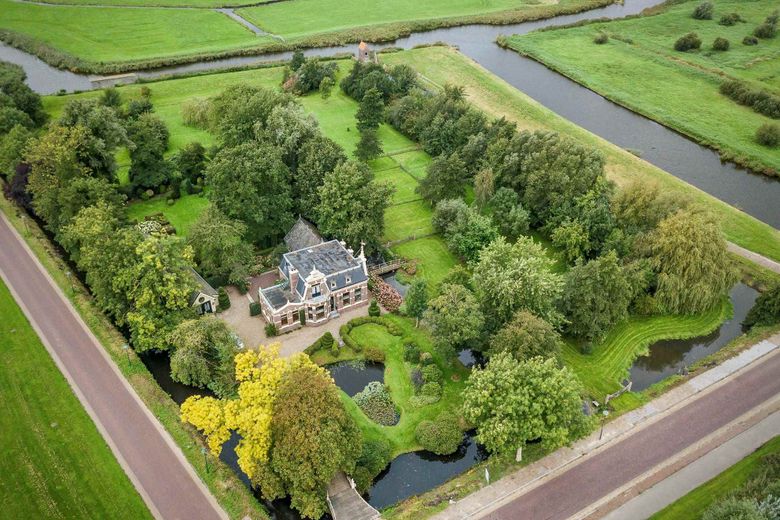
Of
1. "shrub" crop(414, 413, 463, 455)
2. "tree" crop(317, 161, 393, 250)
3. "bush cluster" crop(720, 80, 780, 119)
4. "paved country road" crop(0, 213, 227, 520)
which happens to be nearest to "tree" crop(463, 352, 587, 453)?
"shrub" crop(414, 413, 463, 455)

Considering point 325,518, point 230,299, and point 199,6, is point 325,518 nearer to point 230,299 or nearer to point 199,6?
point 230,299

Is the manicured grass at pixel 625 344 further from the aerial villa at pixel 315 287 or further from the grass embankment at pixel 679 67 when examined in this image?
the grass embankment at pixel 679 67

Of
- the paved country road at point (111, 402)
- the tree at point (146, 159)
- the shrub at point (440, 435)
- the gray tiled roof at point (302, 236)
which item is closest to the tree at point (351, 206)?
the gray tiled roof at point (302, 236)

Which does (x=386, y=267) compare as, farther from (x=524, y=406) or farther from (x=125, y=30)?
(x=125, y=30)

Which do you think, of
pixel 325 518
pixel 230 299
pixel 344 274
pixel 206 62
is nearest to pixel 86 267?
pixel 230 299

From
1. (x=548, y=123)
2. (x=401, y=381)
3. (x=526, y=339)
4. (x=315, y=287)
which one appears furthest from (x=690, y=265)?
(x=548, y=123)

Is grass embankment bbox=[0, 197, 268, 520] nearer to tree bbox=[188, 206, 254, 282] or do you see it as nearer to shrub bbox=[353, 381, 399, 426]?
tree bbox=[188, 206, 254, 282]

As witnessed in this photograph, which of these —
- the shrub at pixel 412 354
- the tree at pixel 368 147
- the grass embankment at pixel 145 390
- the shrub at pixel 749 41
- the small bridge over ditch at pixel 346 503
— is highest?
the shrub at pixel 749 41
